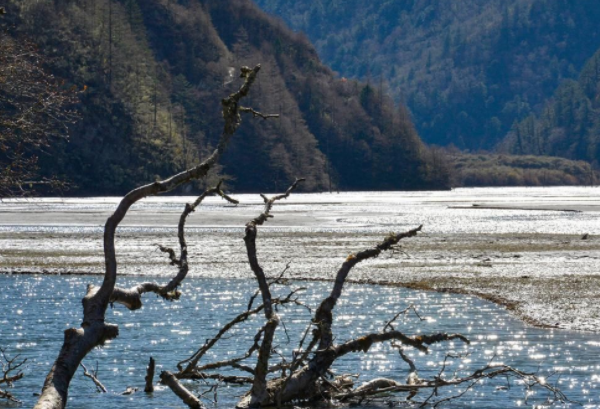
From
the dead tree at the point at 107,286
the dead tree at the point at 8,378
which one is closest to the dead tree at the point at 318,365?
the dead tree at the point at 8,378

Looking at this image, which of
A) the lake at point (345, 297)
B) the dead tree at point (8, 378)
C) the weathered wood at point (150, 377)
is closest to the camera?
the dead tree at point (8, 378)

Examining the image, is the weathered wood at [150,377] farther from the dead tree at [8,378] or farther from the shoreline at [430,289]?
the shoreline at [430,289]

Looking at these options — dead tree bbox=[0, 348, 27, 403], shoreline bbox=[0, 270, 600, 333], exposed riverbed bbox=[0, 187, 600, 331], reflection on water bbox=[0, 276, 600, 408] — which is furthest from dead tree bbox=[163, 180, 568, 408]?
shoreline bbox=[0, 270, 600, 333]

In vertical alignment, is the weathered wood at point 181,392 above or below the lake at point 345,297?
above

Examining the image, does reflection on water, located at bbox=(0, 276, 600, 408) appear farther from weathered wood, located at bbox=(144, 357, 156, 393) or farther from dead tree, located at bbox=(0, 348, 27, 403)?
dead tree, located at bbox=(0, 348, 27, 403)

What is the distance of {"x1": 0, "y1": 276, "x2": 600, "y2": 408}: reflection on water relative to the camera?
21.1 m

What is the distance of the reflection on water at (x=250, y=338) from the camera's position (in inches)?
830

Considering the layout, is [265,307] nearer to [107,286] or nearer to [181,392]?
[181,392]

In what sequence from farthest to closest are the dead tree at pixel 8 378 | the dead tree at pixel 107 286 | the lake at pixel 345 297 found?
1. the lake at pixel 345 297
2. the dead tree at pixel 8 378
3. the dead tree at pixel 107 286

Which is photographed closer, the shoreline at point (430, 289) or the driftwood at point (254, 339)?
the driftwood at point (254, 339)

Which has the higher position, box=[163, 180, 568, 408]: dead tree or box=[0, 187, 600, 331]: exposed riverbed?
box=[163, 180, 568, 408]: dead tree

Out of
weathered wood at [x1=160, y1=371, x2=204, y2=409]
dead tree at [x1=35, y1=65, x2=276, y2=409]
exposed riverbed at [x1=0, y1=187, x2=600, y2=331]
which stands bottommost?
exposed riverbed at [x1=0, y1=187, x2=600, y2=331]

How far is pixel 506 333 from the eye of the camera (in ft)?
92.1

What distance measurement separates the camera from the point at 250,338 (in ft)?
90.2
